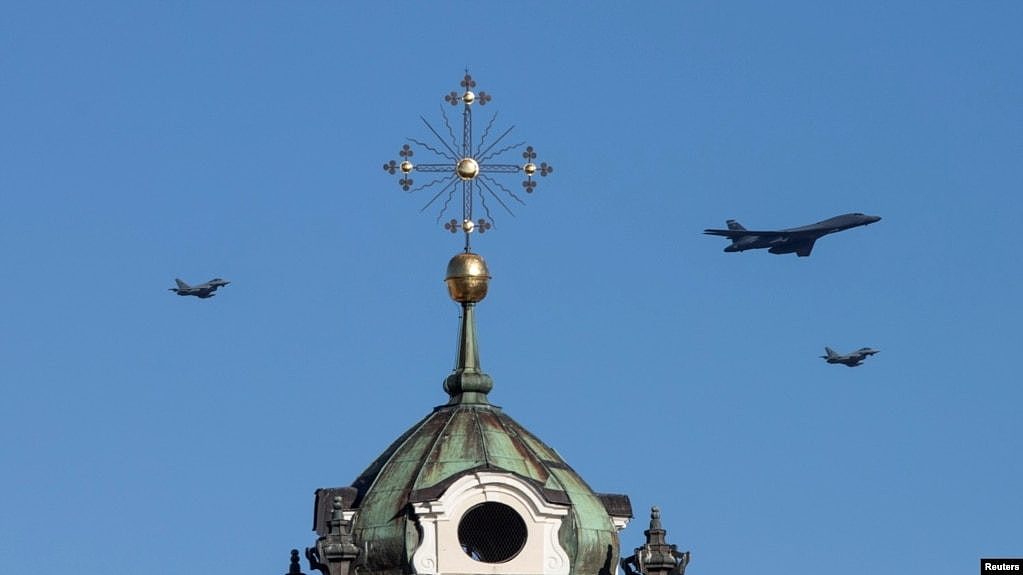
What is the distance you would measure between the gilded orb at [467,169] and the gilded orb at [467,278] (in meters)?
1.92

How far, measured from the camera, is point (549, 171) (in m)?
84.4

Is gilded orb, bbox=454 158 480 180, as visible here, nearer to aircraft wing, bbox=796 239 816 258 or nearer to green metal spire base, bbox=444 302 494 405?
green metal spire base, bbox=444 302 494 405

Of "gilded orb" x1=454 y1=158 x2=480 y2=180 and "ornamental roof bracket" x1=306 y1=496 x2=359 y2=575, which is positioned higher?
"gilded orb" x1=454 y1=158 x2=480 y2=180

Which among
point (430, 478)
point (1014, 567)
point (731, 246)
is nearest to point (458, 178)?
point (430, 478)

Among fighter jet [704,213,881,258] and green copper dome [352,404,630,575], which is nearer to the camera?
green copper dome [352,404,630,575]

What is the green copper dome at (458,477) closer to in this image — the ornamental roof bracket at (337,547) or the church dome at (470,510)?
the church dome at (470,510)

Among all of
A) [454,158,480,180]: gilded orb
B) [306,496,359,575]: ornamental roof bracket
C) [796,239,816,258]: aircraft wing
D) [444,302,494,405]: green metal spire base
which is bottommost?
[306,496,359,575]: ornamental roof bracket

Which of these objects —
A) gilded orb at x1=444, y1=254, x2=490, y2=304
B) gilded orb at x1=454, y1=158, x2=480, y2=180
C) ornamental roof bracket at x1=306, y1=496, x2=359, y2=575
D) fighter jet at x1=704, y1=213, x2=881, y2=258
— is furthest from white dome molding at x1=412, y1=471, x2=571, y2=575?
fighter jet at x1=704, y1=213, x2=881, y2=258

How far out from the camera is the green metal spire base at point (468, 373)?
272 feet

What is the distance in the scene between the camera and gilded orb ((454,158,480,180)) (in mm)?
83875

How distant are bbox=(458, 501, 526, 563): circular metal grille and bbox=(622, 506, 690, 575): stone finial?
10.5 ft

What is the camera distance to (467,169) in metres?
83.9

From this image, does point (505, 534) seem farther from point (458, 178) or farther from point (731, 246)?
point (731, 246)

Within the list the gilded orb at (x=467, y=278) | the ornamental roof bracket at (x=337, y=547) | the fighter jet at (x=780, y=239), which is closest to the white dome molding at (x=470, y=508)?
the ornamental roof bracket at (x=337, y=547)
